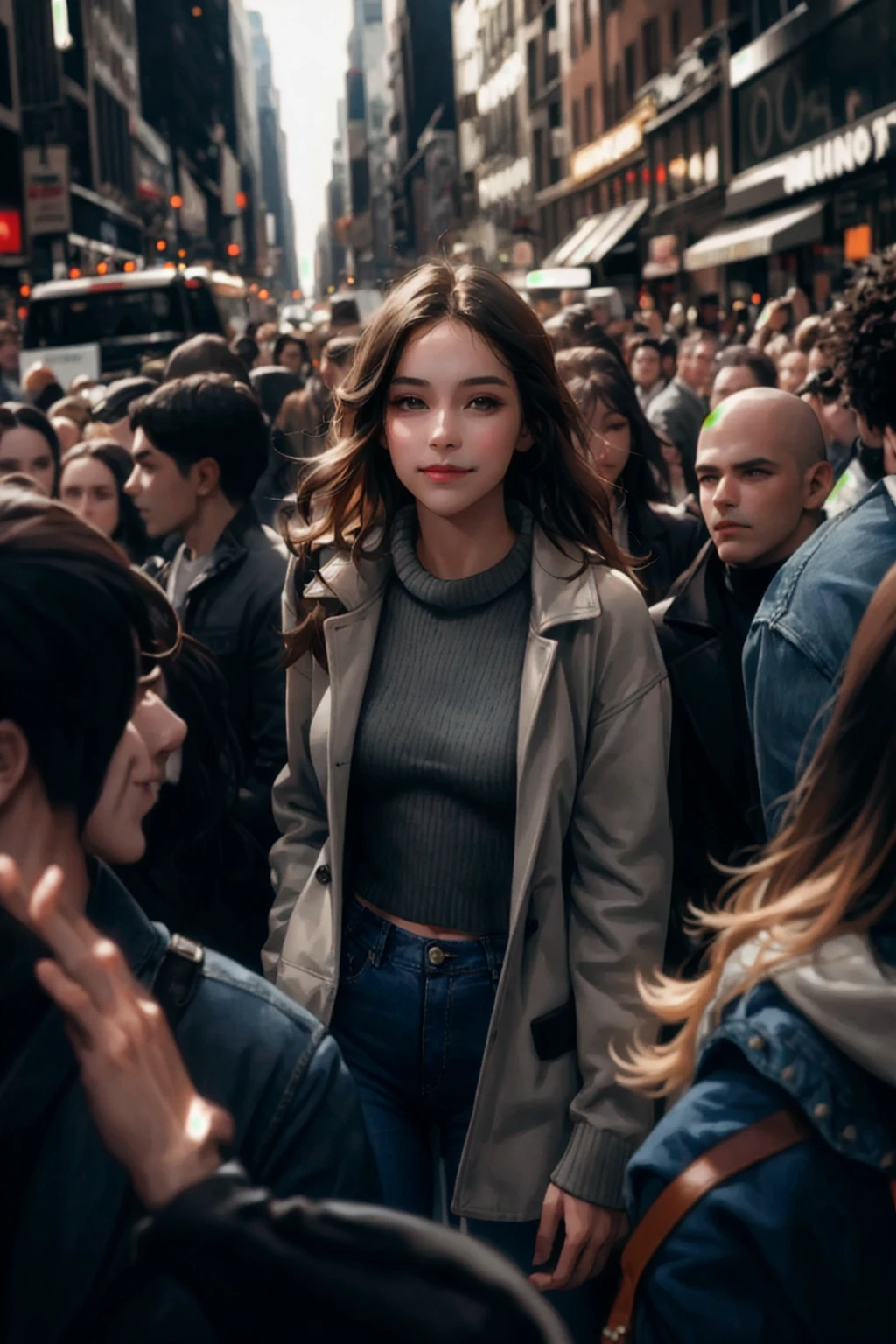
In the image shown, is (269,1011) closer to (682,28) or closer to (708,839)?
(708,839)

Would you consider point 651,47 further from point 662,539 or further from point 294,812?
point 294,812

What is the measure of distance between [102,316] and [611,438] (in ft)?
49.2

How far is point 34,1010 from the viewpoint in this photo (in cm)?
122

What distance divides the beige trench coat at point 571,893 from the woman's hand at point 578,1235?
29mm

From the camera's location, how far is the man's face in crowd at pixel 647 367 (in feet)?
40.8

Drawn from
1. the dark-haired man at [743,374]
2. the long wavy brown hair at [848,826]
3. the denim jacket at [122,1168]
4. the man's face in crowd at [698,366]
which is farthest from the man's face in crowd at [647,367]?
the denim jacket at [122,1168]

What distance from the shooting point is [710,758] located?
3432 millimetres

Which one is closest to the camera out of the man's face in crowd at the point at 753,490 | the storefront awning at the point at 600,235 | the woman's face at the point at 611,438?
the man's face in crowd at the point at 753,490

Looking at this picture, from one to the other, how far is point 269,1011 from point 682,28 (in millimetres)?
45167

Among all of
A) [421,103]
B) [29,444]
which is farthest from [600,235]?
[421,103]

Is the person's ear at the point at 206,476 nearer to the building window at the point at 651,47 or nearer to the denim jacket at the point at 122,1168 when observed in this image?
the denim jacket at the point at 122,1168

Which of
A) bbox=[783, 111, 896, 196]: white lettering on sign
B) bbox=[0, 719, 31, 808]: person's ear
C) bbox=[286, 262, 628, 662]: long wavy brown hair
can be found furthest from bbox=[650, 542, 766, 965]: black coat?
bbox=[783, 111, 896, 196]: white lettering on sign

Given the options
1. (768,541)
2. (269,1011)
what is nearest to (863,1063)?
(269,1011)

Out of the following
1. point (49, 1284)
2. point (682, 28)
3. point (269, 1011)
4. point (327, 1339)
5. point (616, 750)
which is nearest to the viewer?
point (327, 1339)
